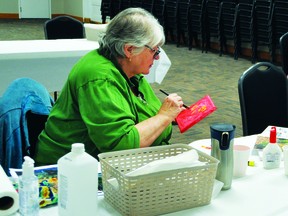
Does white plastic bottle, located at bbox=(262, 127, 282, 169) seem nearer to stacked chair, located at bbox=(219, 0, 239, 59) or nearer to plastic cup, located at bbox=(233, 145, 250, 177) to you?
plastic cup, located at bbox=(233, 145, 250, 177)

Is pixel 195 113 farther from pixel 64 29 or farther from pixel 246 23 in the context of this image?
pixel 246 23

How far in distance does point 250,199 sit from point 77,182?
0.60 metres

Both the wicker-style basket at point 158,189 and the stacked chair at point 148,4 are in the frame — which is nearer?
the wicker-style basket at point 158,189

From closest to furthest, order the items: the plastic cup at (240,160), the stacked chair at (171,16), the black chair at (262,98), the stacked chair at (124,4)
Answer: the plastic cup at (240,160) < the black chair at (262,98) < the stacked chair at (171,16) < the stacked chair at (124,4)

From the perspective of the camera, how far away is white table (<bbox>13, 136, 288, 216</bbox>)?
1.50 meters

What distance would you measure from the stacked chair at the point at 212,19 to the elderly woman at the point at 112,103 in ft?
21.5

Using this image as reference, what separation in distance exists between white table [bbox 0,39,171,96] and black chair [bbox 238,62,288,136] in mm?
1399

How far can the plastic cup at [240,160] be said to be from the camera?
5.79 feet

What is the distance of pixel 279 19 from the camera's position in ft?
24.3

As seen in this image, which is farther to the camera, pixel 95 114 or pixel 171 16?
pixel 171 16

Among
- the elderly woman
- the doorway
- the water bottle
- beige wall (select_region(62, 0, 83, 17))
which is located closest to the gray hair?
the elderly woman

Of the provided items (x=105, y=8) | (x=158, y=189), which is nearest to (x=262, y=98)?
(x=158, y=189)

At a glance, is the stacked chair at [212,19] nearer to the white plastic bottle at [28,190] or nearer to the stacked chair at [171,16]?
the stacked chair at [171,16]

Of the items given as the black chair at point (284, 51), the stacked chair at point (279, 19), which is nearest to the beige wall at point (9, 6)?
the stacked chair at point (279, 19)
